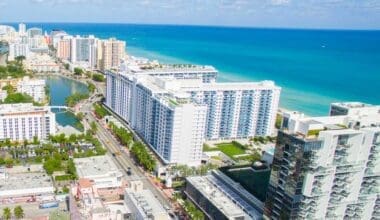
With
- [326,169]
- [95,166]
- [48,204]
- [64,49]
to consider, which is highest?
[326,169]

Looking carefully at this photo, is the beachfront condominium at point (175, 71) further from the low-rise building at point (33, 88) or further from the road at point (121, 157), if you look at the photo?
Result: the low-rise building at point (33, 88)

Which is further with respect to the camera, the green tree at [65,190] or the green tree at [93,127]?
the green tree at [93,127]

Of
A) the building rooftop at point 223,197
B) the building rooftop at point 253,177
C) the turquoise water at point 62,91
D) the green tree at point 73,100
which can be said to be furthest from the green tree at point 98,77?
the building rooftop at point 223,197

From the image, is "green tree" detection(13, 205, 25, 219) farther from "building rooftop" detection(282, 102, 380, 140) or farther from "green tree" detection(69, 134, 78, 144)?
"building rooftop" detection(282, 102, 380, 140)

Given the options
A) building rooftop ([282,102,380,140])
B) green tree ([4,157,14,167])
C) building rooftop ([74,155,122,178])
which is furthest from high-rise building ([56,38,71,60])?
building rooftop ([282,102,380,140])

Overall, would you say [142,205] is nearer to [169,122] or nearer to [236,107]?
[169,122]

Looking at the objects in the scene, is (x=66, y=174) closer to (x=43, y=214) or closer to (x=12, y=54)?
(x=43, y=214)

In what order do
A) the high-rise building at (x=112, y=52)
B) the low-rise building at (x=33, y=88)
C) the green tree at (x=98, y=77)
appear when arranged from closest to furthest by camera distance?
the low-rise building at (x=33, y=88)
the green tree at (x=98, y=77)
the high-rise building at (x=112, y=52)

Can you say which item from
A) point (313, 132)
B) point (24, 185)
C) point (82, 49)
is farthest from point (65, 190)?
point (82, 49)
